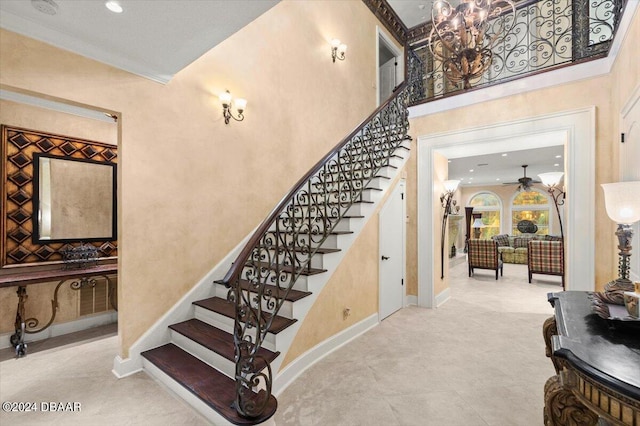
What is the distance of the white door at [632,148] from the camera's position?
2.55 meters

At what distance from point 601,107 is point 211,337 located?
5232 mm

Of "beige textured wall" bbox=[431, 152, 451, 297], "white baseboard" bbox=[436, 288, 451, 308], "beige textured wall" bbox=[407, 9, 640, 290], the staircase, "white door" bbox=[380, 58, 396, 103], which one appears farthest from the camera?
"white door" bbox=[380, 58, 396, 103]

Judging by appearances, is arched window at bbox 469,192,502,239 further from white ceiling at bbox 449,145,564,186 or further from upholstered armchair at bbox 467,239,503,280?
upholstered armchair at bbox 467,239,503,280

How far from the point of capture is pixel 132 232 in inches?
106

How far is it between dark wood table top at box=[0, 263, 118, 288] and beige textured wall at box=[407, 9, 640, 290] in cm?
557

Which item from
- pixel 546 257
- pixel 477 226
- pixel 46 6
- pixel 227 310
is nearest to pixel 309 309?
pixel 227 310

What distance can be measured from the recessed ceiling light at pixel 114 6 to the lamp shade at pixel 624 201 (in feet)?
12.6

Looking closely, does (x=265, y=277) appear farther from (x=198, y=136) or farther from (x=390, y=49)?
(x=390, y=49)

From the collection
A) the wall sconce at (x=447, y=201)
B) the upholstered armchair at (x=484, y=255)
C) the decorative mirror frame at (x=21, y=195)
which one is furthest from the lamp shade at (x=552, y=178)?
the decorative mirror frame at (x=21, y=195)

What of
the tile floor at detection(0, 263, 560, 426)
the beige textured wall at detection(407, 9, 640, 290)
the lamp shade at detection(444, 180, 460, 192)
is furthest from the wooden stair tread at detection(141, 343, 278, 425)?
the lamp shade at detection(444, 180, 460, 192)

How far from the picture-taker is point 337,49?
5.20 metres

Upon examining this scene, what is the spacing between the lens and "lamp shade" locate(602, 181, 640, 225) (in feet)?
7.27

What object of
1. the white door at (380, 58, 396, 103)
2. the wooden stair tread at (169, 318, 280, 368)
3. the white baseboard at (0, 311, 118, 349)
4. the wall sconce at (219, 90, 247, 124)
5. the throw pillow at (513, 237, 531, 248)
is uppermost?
the white door at (380, 58, 396, 103)

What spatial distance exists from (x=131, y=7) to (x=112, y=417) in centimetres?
290
